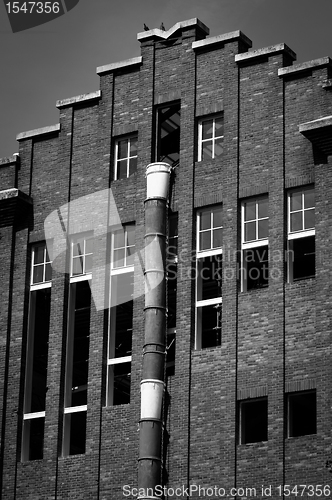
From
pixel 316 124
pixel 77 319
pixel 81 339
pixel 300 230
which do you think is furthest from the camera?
pixel 81 339

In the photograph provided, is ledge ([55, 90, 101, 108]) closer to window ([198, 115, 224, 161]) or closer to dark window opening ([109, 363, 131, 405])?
window ([198, 115, 224, 161])

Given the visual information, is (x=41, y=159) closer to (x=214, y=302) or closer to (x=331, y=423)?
(x=214, y=302)

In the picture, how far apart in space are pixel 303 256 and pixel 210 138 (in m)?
4.61

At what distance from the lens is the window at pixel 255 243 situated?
37.2 m

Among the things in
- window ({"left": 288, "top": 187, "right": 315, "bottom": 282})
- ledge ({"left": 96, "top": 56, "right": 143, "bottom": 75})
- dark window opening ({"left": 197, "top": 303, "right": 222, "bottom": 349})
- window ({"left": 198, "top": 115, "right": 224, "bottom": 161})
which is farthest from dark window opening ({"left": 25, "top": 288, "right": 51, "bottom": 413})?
window ({"left": 288, "top": 187, "right": 315, "bottom": 282})

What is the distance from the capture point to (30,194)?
41.9 m

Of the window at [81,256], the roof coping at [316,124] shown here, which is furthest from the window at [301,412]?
the window at [81,256]

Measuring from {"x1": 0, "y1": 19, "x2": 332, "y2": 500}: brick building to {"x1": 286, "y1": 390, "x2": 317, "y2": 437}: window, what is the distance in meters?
0.08

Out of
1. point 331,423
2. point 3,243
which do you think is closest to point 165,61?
point 3,243

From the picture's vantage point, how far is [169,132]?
1622 inches

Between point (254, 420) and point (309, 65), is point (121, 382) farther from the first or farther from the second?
point (309, 65)

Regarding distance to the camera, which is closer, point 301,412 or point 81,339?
point 301,412

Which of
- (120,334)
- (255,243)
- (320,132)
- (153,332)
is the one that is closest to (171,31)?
(320,132)

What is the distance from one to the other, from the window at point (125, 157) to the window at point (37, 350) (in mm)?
3326
